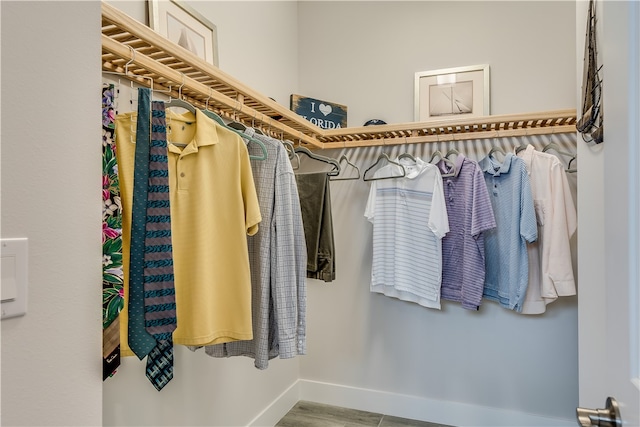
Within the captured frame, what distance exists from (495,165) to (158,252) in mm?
1805

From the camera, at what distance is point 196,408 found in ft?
5.63

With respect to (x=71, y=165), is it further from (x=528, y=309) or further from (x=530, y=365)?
(x=530, y=365)

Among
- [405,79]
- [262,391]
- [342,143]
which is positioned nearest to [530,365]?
[262,391]

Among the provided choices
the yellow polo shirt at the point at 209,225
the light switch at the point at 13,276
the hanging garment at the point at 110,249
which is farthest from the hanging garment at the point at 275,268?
the light switch at the point at 13,276

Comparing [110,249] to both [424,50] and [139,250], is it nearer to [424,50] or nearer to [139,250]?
[139,250]

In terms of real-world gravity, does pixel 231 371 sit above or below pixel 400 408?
above

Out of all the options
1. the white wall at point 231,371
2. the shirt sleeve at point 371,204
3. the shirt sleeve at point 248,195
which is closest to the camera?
the shirt sleeve at point 248,195

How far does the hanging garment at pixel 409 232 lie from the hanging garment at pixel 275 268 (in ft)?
2.99

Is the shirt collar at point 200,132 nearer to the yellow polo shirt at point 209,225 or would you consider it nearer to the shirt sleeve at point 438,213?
the yellow polo shirt at point 209,225

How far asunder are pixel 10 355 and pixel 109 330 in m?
0.31

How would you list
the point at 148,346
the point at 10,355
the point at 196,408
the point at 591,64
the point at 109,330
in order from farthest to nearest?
A: 1. the point at 196,408
2. the point at 591,64
3. the point at 148,346
4. the point at 109,330
5. the point at 10,355

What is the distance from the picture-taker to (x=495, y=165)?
6.81 feet

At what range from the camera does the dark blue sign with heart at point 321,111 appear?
2.55m

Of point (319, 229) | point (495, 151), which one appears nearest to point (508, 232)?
point (495, 151)
